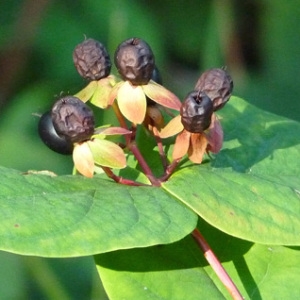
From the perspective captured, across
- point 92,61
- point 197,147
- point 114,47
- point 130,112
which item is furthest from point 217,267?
point 114,47

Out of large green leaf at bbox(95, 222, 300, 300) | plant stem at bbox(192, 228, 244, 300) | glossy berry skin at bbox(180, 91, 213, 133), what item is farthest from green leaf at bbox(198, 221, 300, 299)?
glossy berry skin at bbox(180, 91, 213, 133)

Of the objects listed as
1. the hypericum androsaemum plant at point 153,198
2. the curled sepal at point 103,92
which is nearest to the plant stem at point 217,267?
the hypericum androsaemum plant at point 153,198

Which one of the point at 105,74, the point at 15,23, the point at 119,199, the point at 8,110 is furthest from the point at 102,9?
the point at 119,199

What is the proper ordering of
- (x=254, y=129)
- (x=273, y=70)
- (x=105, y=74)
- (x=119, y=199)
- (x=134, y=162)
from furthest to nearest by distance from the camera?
(x=273, y=70)
(x=254, y=129)
(x=134, y=162)
(x=105, y=74)
(x=119, y=199)

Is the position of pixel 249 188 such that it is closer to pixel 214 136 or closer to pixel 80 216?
pixel 214 136

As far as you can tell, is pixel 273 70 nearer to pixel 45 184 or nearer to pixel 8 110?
pixel 8 110
